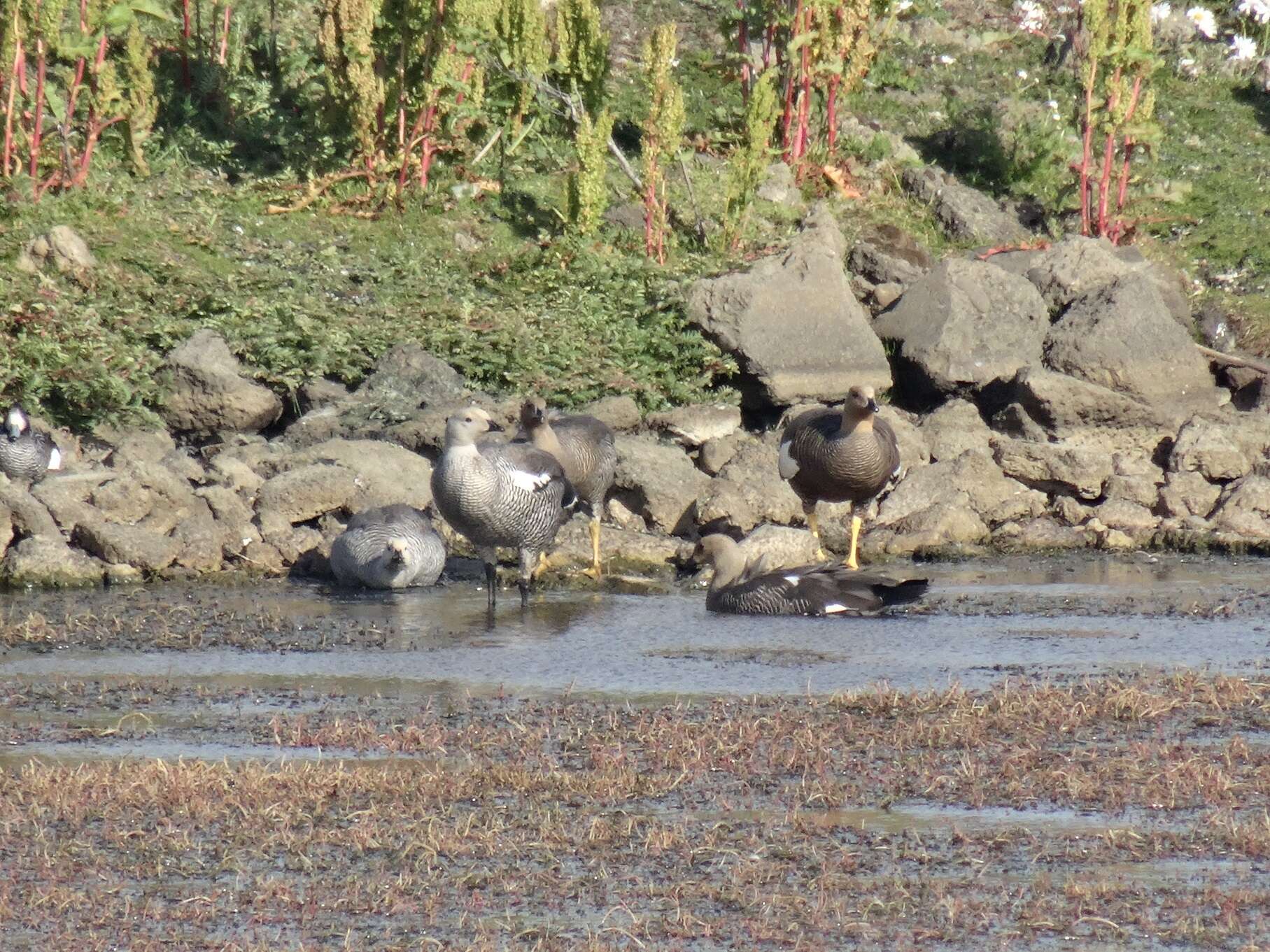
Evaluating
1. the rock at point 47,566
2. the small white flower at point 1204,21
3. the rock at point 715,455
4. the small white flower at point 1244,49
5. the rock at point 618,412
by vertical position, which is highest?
the small white flower at point 1204,21

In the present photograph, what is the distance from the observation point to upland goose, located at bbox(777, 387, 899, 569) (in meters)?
12.5

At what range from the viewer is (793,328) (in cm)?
1528

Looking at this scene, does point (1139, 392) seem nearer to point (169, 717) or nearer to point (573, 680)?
point (573, 680)

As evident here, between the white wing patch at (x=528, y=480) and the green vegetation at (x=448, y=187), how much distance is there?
3.34m

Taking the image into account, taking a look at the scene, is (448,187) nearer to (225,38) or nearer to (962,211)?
(225,38)

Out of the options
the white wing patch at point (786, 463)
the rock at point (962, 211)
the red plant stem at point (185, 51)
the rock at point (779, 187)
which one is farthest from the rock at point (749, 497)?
the red plant stem at point (185, 51)

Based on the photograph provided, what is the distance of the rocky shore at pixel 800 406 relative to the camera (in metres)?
12.2

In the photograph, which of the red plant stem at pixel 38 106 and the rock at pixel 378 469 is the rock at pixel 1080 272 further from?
the red plant stem at pixel 38 106

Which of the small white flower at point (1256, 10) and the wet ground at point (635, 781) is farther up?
the small white flower at point (1256, 10)

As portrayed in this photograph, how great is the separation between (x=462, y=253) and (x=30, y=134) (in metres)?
3.87

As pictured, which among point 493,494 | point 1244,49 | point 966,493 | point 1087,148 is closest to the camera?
point 493,494

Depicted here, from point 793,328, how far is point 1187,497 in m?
3.39

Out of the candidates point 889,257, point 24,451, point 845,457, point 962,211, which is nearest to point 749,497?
point 845,457

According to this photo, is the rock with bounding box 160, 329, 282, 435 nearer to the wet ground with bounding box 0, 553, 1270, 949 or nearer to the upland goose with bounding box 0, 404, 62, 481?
the upland goose with bounding box 0, 404, 62, 481
